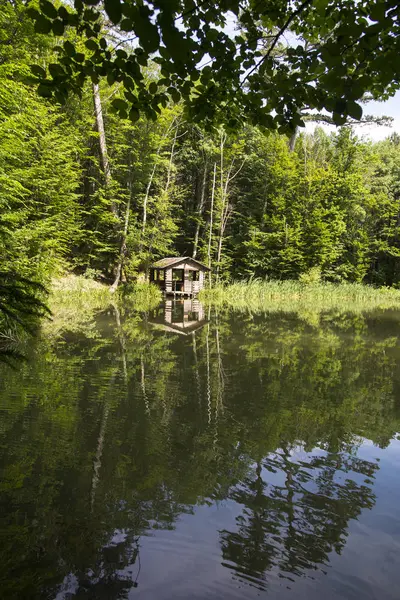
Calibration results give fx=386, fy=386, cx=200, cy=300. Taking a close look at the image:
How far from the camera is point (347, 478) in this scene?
3.25 metres

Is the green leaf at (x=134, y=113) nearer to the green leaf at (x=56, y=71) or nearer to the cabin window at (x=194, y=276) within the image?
the green leaf at (x=56, y=71)

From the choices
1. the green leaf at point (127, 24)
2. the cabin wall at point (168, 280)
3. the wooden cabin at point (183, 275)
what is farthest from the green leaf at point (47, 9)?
the cabin wall at point (168, 280)

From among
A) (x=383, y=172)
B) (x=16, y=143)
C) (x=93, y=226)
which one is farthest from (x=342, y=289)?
(x=16, y=143)

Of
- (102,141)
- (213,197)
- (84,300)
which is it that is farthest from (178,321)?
(213,197)

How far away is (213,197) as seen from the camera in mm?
27984

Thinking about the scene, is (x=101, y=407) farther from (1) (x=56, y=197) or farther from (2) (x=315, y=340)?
(1) (x=56, y=197)

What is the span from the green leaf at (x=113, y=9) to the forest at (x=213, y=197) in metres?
18.1

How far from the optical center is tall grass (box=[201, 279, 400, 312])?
23.8 m

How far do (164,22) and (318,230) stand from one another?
29.7 metres

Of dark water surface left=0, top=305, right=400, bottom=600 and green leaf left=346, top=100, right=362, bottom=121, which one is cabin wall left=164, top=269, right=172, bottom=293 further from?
green leaf left=346, top=100, right=362, bottom=121

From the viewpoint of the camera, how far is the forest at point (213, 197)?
2239 cm

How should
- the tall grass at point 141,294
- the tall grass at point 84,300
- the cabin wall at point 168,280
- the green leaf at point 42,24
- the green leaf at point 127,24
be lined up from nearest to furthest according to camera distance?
the green leaf at point 127,24
the green leaf at point 42,24
the tall grass at point 84,300
the tall grass at point 141,294
the cabin wall at point 168,280

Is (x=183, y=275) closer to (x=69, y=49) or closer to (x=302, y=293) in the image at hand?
(x=302, y=293)

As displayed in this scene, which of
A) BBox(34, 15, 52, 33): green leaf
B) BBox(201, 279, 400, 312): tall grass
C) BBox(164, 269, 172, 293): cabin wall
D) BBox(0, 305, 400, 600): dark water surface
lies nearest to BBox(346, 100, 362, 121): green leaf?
BBox(34, 15, 52, 33): green leaf
